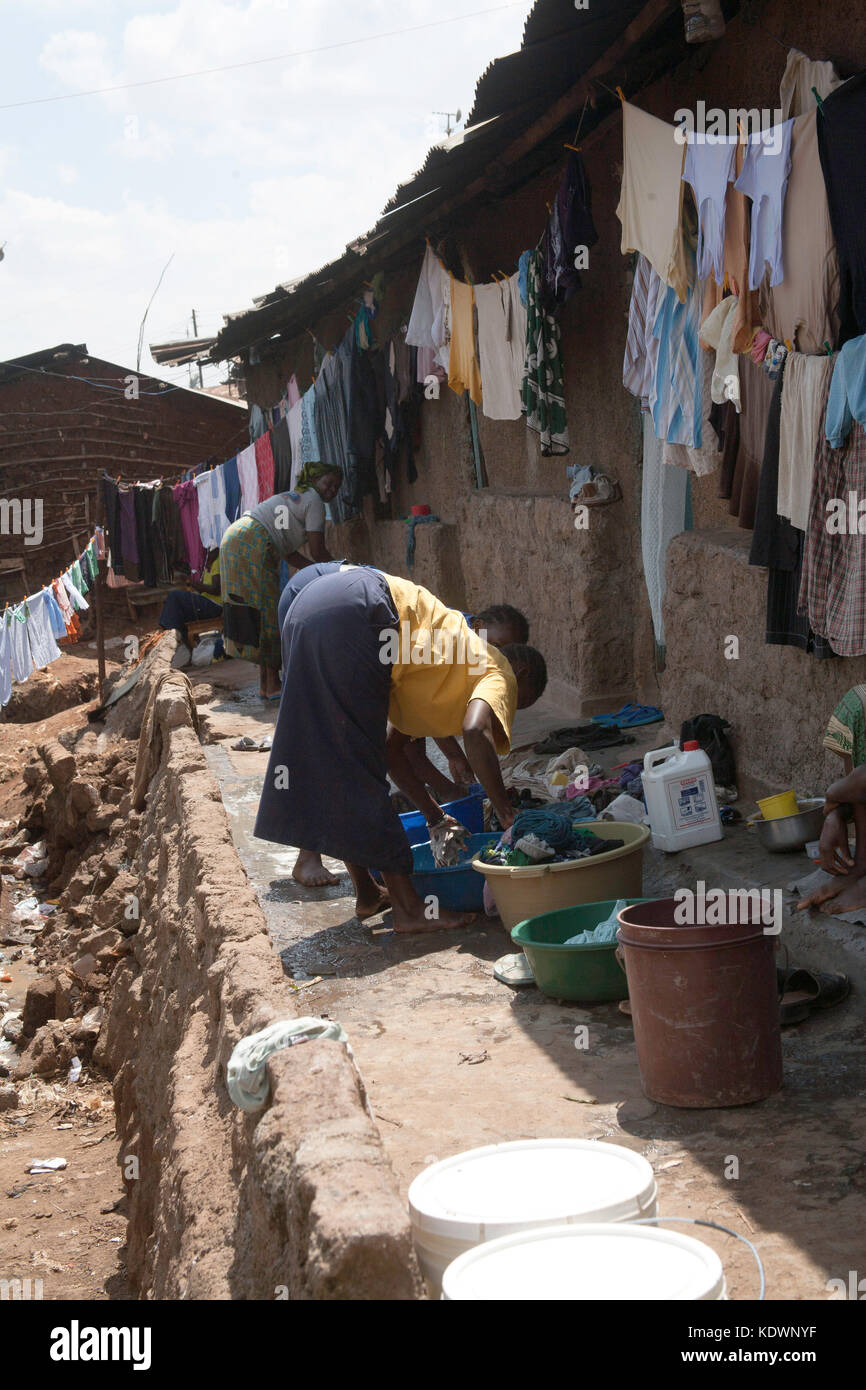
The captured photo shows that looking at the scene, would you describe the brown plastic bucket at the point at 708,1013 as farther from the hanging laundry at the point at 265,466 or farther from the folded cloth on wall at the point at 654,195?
the hanging laundry at the point at 265,466

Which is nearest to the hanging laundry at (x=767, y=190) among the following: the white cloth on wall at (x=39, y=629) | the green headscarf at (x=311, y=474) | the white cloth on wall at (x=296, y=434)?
the green headscarf at (x=311, y=474)

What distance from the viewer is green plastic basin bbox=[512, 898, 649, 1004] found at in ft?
12.8

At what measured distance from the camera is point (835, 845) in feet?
13.1

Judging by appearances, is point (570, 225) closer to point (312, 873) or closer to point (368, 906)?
point (312, 873)

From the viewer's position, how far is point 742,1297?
2.32 metres

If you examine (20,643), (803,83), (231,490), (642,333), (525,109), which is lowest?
(20,643)

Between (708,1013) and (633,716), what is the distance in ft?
13.1

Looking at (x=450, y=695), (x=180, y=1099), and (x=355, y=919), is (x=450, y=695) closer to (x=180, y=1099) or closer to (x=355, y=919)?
(x=355, y=919)

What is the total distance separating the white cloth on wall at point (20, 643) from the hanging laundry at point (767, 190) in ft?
32.8

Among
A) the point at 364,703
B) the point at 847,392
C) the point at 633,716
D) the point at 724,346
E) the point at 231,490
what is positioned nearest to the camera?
the point at 847,392

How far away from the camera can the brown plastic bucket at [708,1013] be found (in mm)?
3160

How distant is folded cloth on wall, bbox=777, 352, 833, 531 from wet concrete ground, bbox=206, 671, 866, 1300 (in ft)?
4.18

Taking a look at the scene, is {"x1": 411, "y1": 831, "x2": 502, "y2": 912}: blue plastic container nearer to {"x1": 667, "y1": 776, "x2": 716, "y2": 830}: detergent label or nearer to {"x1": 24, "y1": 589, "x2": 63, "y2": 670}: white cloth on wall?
{"x1": 667, "y1": 776, "x2": 716, "y2": 830}: detergent label

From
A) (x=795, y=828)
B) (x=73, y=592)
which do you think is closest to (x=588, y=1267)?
(x=795, y=828)
